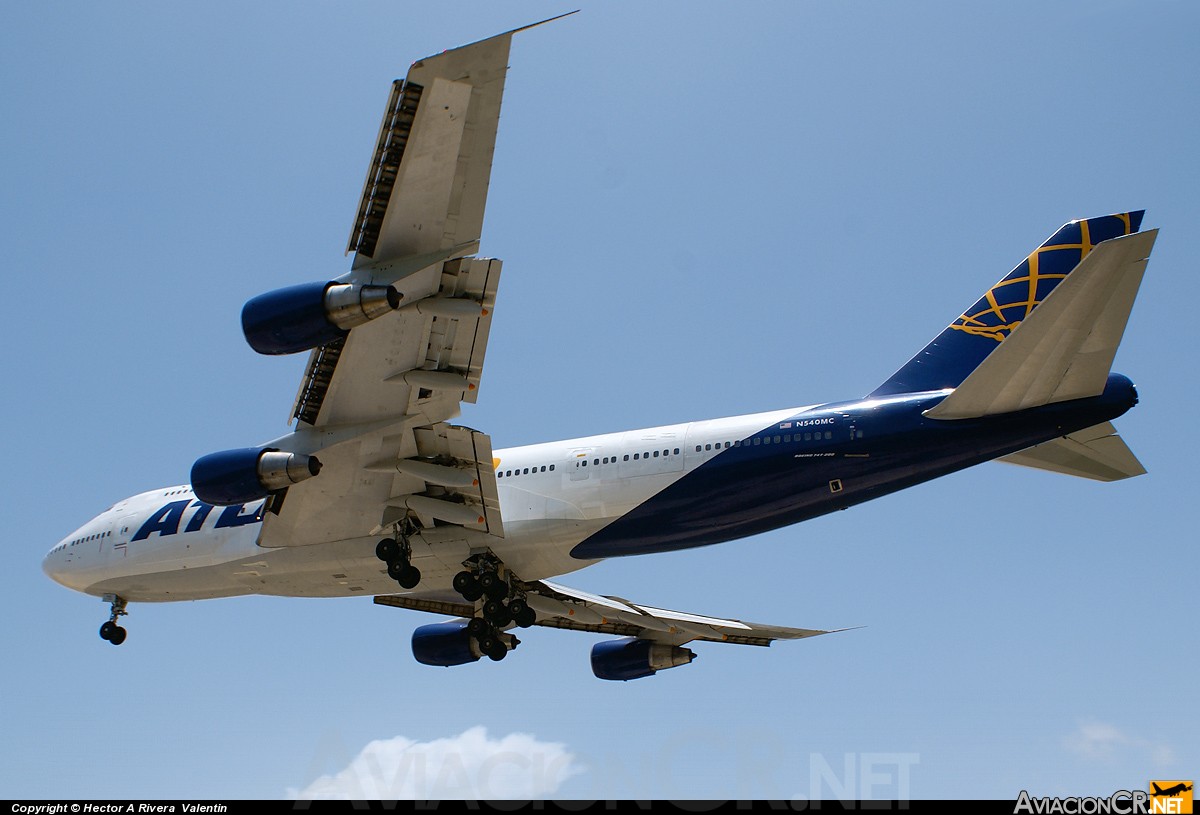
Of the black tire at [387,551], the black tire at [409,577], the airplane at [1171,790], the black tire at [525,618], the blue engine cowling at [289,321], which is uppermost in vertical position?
the blue engine cowling at [289,321]

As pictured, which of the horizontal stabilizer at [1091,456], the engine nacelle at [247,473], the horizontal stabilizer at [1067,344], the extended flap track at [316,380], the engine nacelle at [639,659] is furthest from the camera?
the engine nacelle at [639,659]

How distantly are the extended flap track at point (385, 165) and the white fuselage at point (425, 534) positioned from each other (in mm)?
5694

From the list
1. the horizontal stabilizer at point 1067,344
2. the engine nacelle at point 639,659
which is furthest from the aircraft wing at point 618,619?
the horizontal stabilizer at point 1067,344

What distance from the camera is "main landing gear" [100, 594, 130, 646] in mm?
21719

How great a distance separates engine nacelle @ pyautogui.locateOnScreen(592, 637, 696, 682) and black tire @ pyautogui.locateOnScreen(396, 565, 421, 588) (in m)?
6.61

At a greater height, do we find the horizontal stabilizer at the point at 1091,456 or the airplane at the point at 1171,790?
the horizontal stabilizer at the point at 1091,456

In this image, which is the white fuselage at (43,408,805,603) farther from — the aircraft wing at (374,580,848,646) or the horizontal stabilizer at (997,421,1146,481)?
the horizontal stabilizer at (997,421,1146,481)

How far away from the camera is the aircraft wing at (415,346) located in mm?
13180

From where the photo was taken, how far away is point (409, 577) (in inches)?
714

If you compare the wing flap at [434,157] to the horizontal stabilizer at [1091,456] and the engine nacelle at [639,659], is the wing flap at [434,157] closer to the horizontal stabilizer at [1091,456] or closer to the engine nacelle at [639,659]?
the horizontal stabilizer at [1091,456]

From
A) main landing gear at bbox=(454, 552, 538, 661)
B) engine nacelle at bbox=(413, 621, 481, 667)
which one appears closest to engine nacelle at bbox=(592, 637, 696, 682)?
engine nacelle at bbox=(413, 621, 481, 667)

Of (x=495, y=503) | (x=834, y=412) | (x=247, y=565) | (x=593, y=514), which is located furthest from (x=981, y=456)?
(x=247, y=565)

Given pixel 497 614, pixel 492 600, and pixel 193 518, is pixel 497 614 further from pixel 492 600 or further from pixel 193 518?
pixel 193 518

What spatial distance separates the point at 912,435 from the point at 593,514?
509 cm
